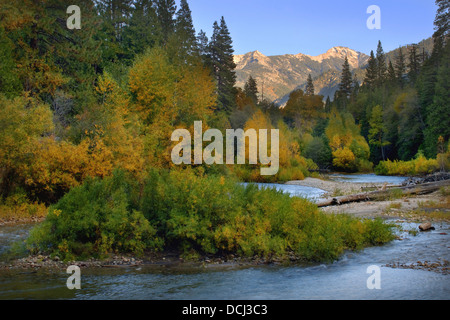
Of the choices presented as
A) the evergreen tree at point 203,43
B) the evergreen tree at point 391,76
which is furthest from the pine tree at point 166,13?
the evergreen tree at point 391,76

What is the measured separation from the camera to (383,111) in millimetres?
71000

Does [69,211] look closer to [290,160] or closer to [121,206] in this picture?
[121,206]

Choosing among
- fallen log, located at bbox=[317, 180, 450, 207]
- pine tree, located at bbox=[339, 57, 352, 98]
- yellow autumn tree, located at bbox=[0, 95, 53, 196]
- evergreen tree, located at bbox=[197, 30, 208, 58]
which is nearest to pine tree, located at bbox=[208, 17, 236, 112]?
evergreen tree, located at bbox=[197, 30, 208, 58]

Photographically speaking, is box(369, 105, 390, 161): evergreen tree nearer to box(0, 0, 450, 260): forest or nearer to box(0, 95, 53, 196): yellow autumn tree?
box(0, 0, 450, 260): forest

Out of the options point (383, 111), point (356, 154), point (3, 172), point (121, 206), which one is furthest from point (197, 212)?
point (383, 111)

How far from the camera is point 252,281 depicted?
9.46 metres

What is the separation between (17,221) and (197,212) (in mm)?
9819

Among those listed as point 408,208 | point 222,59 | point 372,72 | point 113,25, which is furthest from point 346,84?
point 408,208

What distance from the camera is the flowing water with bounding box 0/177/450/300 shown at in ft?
27.1

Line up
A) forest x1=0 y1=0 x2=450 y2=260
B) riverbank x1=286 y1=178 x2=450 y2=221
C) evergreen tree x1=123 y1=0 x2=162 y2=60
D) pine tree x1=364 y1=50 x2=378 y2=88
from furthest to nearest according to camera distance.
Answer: pine tree x1=364 y1=50 x2=378 y2=88 < evergreen tree x1=123 y1=0 x2=162 y2=60 < riverbank x1=286 y1=178 x2=450 y2=221 < forest x1=0 y1=0 x2=450 y2=260

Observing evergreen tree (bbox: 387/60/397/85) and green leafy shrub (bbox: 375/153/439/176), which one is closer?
green leafy shrub (bbox: 375/153/439/176)

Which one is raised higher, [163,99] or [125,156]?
[163,99]

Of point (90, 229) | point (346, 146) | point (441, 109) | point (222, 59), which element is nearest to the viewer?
point (90, 229)

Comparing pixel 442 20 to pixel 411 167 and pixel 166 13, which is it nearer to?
pixel 411 167
